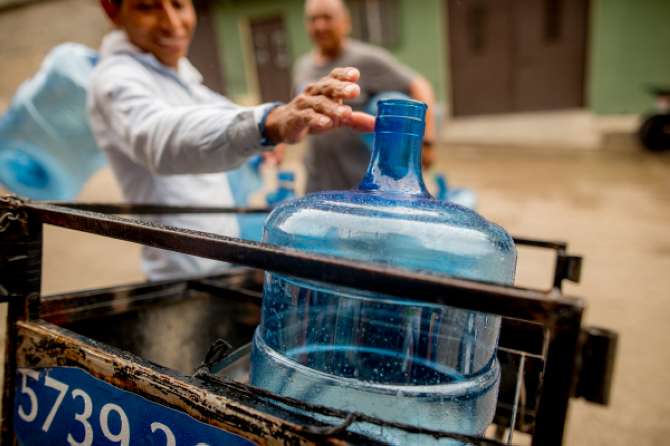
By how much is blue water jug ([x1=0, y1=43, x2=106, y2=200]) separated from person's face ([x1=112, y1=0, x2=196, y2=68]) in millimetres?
590

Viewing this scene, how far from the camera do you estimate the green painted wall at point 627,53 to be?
9.59 meters

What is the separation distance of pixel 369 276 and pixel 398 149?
0.41 meters

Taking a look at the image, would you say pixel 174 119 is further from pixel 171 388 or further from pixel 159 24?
pixel 171 388

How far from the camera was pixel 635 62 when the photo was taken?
9828mm

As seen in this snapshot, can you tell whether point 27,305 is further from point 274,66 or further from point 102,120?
point 274,66

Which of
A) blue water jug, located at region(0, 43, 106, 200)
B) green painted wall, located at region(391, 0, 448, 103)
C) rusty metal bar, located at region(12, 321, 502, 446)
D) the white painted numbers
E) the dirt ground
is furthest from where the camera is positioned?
green painted wall, located at region(391, 0, 448, 103)

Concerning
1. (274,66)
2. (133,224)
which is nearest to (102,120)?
(133,224)

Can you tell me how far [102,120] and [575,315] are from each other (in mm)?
1315

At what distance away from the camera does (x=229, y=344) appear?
2.83 feet

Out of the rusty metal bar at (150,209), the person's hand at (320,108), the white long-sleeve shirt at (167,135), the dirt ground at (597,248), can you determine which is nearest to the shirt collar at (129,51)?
the white long-sleeve shirt at (167,135)

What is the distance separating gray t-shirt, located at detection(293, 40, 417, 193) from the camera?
2.85 meters

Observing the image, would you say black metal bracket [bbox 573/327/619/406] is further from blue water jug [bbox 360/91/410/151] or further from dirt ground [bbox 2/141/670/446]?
dirt ground [bbox 2/141/670/446]

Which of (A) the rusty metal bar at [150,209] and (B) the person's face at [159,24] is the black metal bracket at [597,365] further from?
(B) the person's face at [159,24]

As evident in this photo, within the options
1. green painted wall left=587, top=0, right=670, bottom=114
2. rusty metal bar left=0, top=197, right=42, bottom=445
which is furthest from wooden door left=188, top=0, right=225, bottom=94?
rusty metal bar left=0, top=197, right=42, bottom=445
